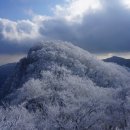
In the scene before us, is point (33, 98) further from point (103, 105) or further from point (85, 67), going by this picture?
point (85, 67)

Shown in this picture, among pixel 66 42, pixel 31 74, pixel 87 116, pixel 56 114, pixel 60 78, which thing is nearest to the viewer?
pixel 87 116

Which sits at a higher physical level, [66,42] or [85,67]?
[66,42]

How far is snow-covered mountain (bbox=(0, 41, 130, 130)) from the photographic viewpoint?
4931 cm

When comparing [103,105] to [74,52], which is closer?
[103,105]

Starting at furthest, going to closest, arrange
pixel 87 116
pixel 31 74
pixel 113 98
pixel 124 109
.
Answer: pixel 31 74 → pixel 113 98 → pixel 124 109 → pixel 87 116

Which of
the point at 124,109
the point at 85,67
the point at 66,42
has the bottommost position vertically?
the point at 124,109

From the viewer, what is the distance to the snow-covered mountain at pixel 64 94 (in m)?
49.3

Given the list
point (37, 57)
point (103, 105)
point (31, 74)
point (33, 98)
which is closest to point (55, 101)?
point (33, 98)

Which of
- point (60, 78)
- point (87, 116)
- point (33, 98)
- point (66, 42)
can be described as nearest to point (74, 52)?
point (66, 42)

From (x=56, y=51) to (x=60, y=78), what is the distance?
96.6 feet

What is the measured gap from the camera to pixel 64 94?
80.8m

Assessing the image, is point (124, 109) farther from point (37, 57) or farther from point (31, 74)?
point (37, 57)

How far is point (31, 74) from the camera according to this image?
389ft

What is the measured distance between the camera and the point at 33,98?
80.8 metres
